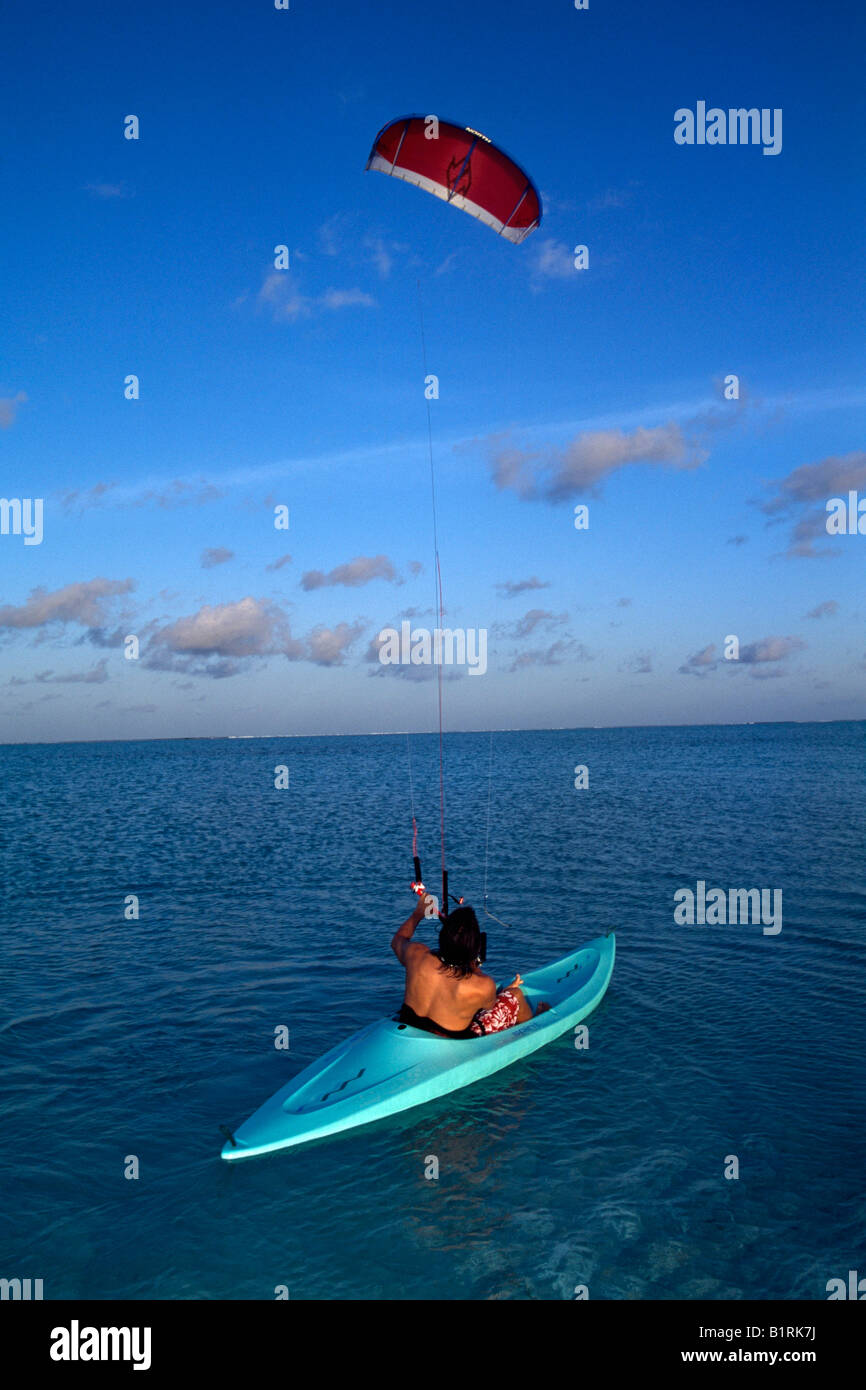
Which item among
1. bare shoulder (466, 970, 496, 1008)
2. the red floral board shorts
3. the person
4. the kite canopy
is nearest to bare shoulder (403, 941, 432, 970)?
the person

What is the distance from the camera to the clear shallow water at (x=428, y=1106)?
5.49 metres

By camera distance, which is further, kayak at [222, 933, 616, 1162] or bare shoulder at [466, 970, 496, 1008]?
bare shoulder at [466, 970, 496, 1008]

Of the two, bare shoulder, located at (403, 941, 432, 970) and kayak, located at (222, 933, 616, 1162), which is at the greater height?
bare shoulder, located at (403, 941, 432, 970)

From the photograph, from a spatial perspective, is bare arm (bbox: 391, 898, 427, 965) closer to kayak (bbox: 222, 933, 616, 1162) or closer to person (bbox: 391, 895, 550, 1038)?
person (bbox: 391, 895, 550, 1038)

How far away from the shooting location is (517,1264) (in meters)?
5.43

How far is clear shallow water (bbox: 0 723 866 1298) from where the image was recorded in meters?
5.49

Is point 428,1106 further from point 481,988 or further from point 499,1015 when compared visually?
point 499,1015

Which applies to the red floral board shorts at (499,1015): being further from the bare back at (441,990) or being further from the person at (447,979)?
the bare back at (441,990)

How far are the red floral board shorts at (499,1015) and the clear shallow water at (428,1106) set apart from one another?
48cm

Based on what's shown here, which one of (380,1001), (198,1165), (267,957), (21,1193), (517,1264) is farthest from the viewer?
(267,957)

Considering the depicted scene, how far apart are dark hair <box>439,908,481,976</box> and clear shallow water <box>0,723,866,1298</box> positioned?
1.35 metres

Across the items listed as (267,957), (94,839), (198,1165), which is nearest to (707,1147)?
(198,1165)

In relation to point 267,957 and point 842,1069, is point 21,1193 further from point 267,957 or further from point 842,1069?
point 842,1069
